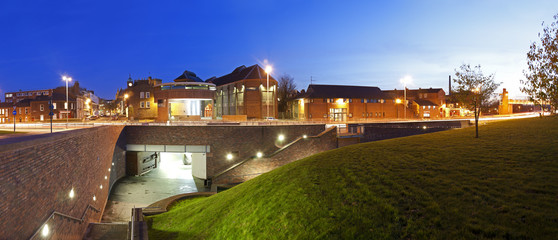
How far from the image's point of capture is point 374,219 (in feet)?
25.3

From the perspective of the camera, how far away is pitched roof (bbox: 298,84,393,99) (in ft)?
206

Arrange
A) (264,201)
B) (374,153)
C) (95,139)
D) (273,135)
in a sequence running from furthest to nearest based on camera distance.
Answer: (273,135) < (95,139) < (374,153) < (264,201)

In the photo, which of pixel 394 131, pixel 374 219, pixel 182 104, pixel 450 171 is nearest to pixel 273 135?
pixel 394 131

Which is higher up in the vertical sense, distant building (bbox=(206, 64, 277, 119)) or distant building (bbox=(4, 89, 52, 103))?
distant building (bbox=(4, 89, 52, 103))

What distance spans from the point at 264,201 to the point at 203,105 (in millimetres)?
57903

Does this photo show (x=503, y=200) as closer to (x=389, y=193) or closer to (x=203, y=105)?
(x=389, y=193)

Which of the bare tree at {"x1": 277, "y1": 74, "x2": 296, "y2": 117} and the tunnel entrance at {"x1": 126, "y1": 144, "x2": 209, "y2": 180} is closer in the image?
the tunnel entrance at {"x1": 126, "y1": 144, "x2": 209, "y2": 180}

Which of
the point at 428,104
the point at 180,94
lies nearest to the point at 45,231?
Result: the point at 180,94

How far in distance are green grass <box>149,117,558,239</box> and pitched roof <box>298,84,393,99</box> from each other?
1886 inches

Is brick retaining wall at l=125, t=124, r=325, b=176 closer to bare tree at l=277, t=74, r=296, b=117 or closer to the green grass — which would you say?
the green grass

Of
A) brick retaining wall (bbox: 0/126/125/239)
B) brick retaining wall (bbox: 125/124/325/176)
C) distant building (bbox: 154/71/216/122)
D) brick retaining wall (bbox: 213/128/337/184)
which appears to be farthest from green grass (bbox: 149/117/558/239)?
distant building (bbox: 154/71/216/122)

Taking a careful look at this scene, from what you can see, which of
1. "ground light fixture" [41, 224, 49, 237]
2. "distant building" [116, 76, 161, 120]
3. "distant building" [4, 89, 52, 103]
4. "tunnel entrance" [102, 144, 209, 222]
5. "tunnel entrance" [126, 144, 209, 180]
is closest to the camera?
"ground light fixture" [41, 224, 49, 237]

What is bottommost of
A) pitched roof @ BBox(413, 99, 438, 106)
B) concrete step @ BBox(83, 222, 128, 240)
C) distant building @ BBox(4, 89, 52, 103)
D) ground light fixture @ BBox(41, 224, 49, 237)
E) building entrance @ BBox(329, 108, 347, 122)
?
concrete step @ BBox(83, 222, 128, 240)

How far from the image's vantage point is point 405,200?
8414 mm
